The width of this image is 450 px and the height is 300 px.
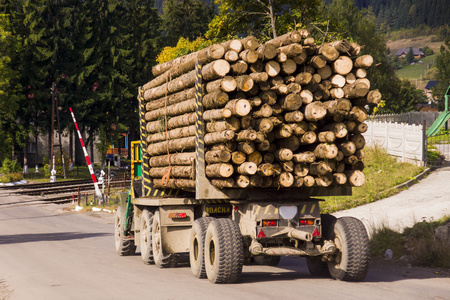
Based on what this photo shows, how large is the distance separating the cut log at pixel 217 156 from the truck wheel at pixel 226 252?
3.29 ft

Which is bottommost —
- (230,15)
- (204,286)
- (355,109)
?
(204,286)

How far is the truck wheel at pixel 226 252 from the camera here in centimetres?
1002

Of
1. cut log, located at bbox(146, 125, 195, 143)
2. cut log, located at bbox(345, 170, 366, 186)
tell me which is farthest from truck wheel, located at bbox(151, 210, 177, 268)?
cut log, located at bbox(345, 170, 366, 186)

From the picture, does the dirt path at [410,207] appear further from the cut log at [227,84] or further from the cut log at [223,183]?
the cut log at [227,84]

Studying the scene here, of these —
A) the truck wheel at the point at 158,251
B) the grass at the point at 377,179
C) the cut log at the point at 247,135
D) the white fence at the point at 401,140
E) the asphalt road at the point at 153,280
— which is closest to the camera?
the asphalt road at the point at 153,280

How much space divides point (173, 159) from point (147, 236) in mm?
1912

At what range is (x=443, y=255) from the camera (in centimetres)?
1166

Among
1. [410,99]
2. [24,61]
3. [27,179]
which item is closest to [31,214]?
[27,179]

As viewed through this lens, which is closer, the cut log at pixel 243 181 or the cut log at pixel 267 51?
the cut log at pixel 267 51

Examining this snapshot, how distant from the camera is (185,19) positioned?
74.7 meters

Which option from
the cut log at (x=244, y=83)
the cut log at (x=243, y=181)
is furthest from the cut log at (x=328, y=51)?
the cut log at (x=243, y=181)

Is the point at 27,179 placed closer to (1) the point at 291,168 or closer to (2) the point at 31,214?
(2) the point at 31,214

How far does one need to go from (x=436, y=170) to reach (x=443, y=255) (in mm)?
13906

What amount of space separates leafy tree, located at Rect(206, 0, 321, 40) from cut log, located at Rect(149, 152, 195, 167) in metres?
21.9
